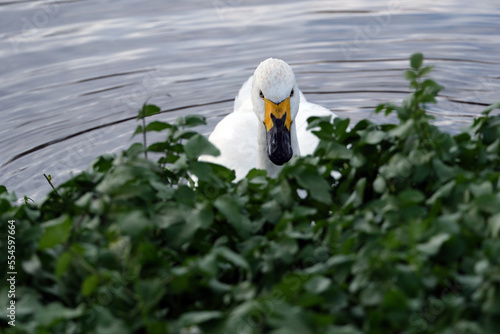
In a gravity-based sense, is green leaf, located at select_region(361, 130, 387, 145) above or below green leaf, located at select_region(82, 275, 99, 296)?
above

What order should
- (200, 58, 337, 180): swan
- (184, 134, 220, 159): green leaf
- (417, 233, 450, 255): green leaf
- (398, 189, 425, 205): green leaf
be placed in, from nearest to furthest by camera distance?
(417, 233, 450, 255): green leaf → (398, 189, 425, 205): green leaf → (184, 134, 220, 159): green leaf → (200, 58, 337, 180): swan

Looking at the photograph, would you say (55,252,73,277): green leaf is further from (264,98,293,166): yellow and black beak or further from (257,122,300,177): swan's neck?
(257,122,300,177): swan's neck

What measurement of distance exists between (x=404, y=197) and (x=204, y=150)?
88 centimetres

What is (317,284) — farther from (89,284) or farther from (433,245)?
(89,284)

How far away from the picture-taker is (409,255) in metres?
2.23

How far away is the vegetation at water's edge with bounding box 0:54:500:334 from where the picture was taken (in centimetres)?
221

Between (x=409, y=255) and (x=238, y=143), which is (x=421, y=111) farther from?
(x=238, y=143)

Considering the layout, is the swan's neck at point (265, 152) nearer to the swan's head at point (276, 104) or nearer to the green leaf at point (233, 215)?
the swan's head at point (276, 104)

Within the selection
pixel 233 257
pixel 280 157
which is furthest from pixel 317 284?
pixel 280 157

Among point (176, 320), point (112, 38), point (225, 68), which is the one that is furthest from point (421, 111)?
point (112, 38)

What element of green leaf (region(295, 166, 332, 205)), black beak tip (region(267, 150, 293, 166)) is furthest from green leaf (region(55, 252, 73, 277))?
black beak tip (region(267, 150, 293, 166))

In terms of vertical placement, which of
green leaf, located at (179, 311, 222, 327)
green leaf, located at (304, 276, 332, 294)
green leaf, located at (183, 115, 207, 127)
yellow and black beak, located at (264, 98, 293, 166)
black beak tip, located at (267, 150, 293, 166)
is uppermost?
green leaf, located at (183, 115, 207, 127)

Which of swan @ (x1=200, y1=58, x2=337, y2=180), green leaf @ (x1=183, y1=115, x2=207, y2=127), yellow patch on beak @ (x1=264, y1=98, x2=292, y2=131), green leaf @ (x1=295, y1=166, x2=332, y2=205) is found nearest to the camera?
green leaf @ (x1=295, y1=166, x2=332, y2=205)

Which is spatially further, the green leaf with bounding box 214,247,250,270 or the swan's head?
the swan's head
